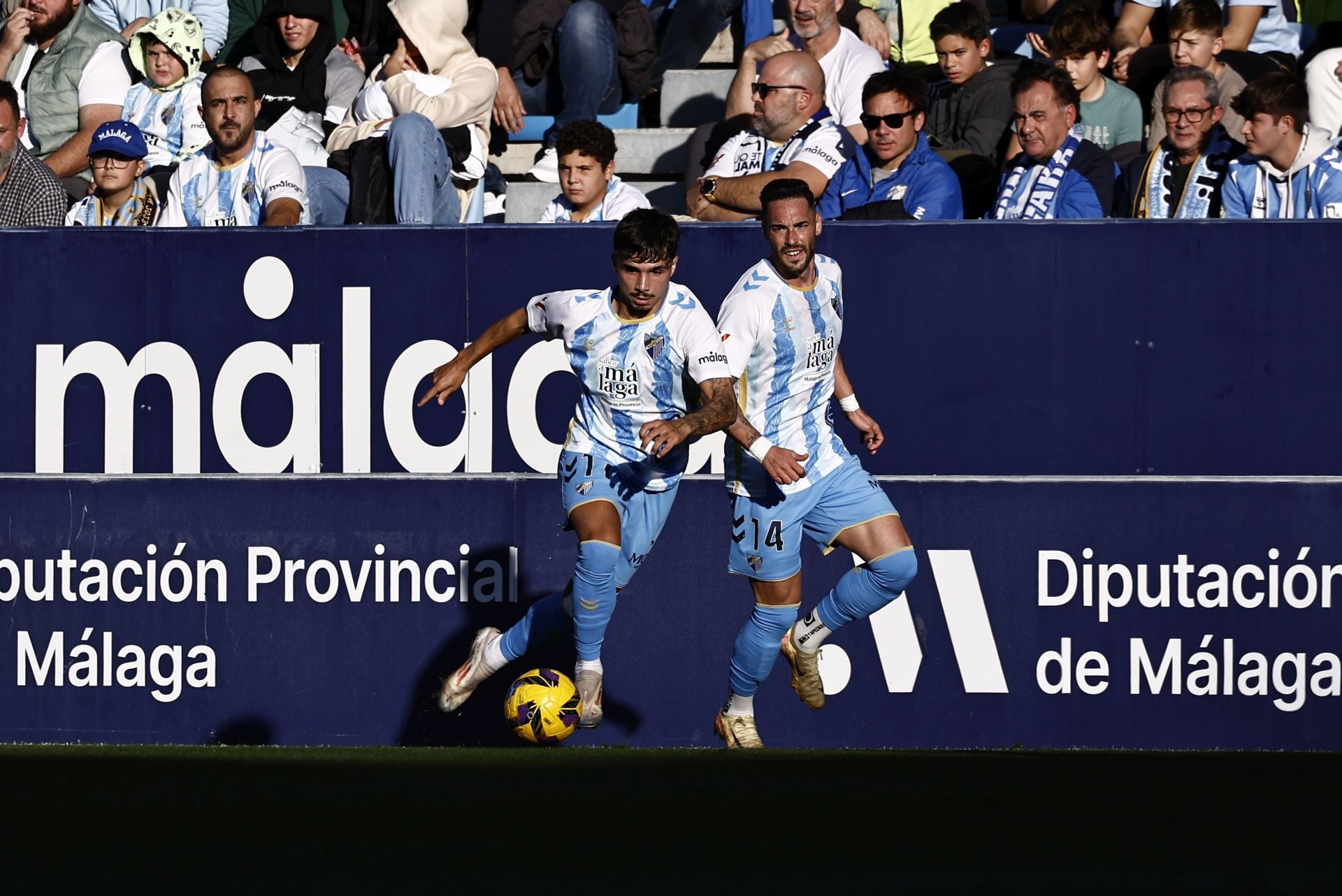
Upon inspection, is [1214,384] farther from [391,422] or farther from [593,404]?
[391,422]

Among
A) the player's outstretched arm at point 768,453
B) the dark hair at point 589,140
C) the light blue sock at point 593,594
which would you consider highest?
the dark hair at point 589,140

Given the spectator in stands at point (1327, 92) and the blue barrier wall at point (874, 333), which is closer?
the blue barrier wall at point (874, 333)

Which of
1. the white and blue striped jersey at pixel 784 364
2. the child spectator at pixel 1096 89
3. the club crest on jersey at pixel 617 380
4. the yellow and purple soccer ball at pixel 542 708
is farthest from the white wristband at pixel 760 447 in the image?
the child spectator at pixel 1096 89

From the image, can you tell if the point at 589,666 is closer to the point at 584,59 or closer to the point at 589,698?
the point at 589,698

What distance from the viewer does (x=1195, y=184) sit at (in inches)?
376

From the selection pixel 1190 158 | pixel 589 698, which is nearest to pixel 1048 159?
pixel 1190 158

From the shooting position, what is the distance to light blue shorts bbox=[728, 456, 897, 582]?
8680 millimetres

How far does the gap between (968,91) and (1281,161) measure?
6.64ft

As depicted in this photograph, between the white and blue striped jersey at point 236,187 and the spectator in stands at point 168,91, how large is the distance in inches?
43.5

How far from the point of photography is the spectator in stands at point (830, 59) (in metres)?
10.7

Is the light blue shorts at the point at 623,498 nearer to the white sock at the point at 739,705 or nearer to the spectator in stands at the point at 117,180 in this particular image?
the white sock at the point at 739,705

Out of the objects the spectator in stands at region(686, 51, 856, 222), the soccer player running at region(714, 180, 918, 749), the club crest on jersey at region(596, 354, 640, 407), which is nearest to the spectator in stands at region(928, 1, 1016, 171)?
the spectator in stands at region(686, 51, 856, 222)

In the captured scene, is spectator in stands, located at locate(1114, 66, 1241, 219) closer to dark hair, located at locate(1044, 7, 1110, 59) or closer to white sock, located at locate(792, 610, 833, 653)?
dark hair, located at locate(1044, 7, 1110, 59)

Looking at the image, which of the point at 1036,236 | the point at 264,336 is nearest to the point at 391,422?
the point at 264,336
